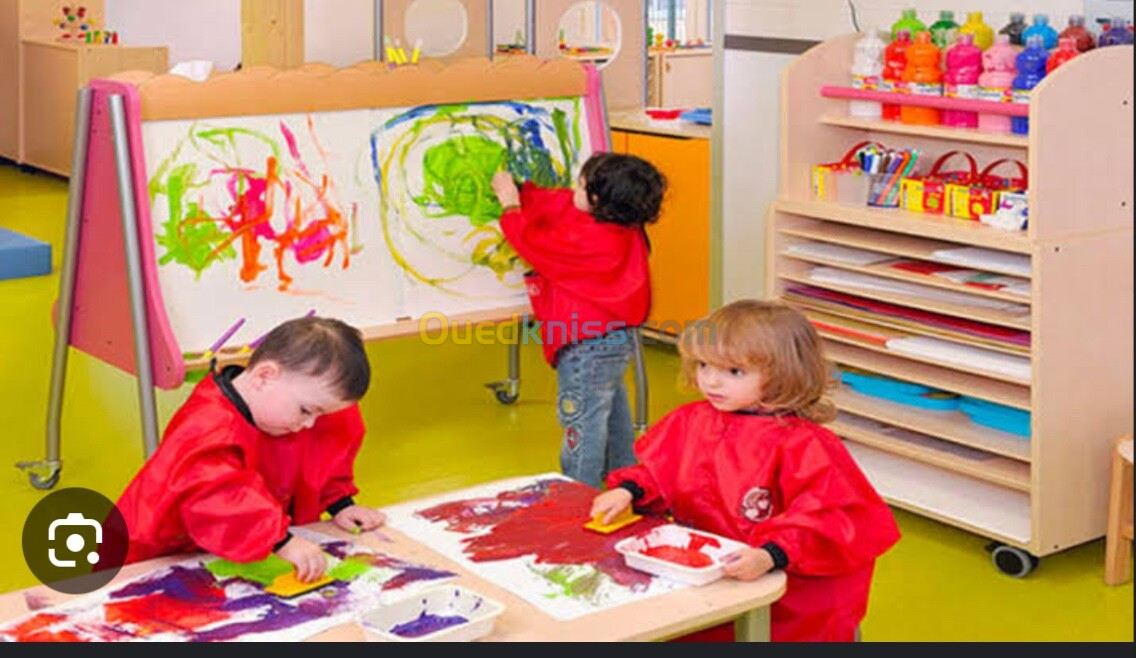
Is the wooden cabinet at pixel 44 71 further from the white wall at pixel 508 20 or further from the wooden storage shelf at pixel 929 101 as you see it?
the wooden storage shelf at pixel 929 101

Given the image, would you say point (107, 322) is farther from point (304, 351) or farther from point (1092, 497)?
point (1092, 497)

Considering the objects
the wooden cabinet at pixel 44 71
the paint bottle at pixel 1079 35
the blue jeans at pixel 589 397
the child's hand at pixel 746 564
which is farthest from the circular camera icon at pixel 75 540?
the wooden cabinet at pixel 44 71

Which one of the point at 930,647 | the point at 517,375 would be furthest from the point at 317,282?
the point at 930,647

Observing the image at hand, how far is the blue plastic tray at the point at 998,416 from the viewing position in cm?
393

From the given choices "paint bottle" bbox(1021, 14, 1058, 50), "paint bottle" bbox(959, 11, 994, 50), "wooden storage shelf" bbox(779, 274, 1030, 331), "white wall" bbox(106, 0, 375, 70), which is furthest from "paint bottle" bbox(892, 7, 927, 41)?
"white wall" bbox(106, 0, 375, 70)

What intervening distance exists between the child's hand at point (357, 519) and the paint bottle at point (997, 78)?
6.38 ft

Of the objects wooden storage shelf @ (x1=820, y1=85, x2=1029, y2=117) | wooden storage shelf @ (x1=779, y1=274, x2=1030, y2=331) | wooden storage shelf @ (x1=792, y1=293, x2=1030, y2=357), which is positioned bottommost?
wooden storage shelf @ (x1=792, y1=293, x2=1030, y2=357)

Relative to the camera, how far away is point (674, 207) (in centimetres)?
578

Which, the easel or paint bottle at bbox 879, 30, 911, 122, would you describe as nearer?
the easel

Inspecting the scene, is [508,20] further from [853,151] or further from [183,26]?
[183,26]

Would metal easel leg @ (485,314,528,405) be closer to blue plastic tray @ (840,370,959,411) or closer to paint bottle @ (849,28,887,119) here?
blue plastic tray @ (840,370,959,411)

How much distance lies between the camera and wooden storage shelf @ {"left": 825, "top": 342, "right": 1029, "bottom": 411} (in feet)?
12.7

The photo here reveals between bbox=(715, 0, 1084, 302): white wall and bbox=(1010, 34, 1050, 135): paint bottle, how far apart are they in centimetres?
83

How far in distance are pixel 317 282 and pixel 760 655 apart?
274cm
